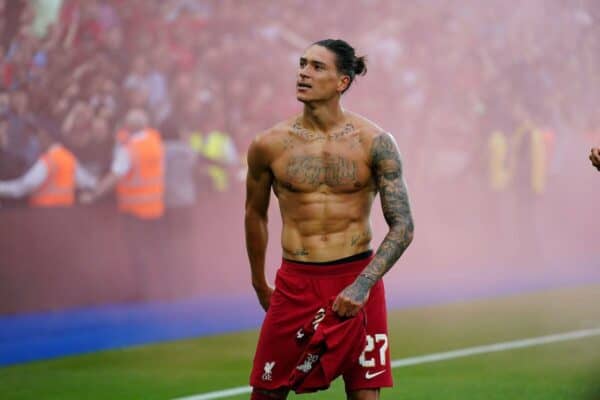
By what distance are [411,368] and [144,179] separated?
5097mm

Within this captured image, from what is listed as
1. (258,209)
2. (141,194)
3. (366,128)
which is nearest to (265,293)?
(258,209)

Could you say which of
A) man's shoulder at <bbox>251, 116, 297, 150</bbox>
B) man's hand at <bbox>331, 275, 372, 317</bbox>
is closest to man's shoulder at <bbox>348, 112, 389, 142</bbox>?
man's shoulder at <bbox>251, 116, 297, 150</bbox>

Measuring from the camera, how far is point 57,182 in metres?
13.6

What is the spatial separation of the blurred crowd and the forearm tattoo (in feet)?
25.3

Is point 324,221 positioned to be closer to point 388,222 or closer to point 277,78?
point 388,222

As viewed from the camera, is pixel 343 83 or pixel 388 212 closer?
pixel 388 212

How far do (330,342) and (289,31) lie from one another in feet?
34.7

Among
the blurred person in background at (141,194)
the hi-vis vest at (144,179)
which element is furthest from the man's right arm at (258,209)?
the hi-vis vest at (144,179)

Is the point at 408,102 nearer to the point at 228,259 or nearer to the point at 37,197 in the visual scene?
the point at 228,259

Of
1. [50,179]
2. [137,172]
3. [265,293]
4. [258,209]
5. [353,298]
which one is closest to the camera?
[353,298]

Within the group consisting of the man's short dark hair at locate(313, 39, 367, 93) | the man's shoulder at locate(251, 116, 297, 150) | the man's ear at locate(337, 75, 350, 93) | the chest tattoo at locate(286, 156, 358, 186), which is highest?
the man's short dark hair at locate(313, 39, 367, 93)

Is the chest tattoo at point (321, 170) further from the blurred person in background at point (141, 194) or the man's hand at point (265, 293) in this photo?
the blurred person in background at point (141, 194)

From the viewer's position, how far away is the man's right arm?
A: 648 cm

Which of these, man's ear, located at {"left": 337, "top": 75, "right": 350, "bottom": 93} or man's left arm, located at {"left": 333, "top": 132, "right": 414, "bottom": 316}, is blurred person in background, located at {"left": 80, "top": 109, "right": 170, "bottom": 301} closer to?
man's ear, located at {"left": 337, "top": 75, "right": 350, "bottom": 93}
